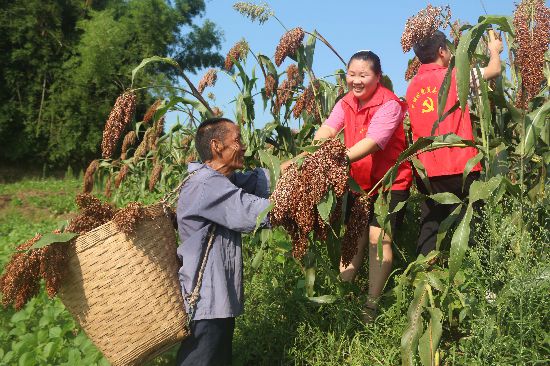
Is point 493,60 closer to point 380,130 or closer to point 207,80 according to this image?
point 380,130

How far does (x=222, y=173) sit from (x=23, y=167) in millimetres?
22292

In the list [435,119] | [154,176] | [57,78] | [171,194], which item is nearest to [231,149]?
[171,194]

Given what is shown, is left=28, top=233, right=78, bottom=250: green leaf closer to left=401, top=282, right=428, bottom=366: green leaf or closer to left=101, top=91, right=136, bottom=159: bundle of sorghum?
left=101, top=91, right=136, bottom=159: bundle of sorghum

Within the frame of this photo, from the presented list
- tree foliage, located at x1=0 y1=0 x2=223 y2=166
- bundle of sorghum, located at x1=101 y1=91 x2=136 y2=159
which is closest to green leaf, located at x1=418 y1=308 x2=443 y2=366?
bundle of sorghum, located at x1=101 y1=91 x2=136 y2=159

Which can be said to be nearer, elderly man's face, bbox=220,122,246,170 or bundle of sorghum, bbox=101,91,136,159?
elderly man's face, bbox=220,122,246,170

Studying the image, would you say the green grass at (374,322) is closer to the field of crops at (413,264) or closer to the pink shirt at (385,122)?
the field of crops at (413,264)

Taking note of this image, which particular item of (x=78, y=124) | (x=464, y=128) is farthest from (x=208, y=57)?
(x=464, y=128)

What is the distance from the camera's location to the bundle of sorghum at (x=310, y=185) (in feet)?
7.71

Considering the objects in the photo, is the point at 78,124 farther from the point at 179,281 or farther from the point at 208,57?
the point at 179,281

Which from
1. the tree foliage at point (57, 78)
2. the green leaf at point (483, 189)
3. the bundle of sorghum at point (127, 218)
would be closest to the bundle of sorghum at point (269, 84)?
the bundle of sorghum at point (127, 218)

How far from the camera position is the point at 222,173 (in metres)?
2.76

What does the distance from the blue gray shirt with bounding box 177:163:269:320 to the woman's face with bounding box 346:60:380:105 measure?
2.72 feet

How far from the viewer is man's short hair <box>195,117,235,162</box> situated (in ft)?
9.04

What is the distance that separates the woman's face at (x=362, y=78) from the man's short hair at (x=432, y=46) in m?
0.34
